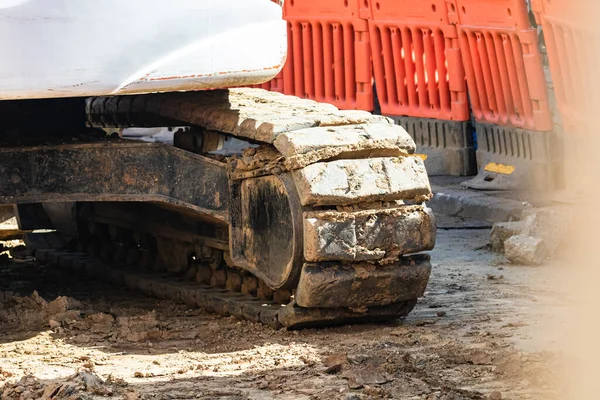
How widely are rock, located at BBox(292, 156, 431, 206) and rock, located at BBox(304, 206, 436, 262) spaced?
0.06 metres

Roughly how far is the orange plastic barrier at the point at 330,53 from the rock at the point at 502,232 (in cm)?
308

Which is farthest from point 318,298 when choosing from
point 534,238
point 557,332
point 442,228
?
point 442,228

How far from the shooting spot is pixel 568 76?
8.27m

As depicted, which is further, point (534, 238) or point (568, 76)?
point (568, 76)

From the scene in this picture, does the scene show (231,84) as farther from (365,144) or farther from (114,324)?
(114,324)

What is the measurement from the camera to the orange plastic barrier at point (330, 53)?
10.6m

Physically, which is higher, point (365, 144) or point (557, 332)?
point (365, 144)

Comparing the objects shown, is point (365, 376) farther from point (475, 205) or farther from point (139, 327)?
point (475, 205)

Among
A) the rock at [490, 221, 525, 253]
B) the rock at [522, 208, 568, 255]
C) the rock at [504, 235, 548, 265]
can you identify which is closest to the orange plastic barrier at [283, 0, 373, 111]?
the rock at [490, 221, 525, 253]

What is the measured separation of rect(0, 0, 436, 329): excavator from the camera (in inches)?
208

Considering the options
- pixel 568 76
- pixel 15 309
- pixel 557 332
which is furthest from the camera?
pixel 568 76

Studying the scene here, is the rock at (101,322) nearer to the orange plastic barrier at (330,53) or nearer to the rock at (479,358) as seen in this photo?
the rock at (479,358)

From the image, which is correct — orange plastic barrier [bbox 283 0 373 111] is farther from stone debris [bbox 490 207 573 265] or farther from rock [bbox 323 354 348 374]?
rock [bbox 323 354 348 374]

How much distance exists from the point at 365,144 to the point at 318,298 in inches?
27.3
